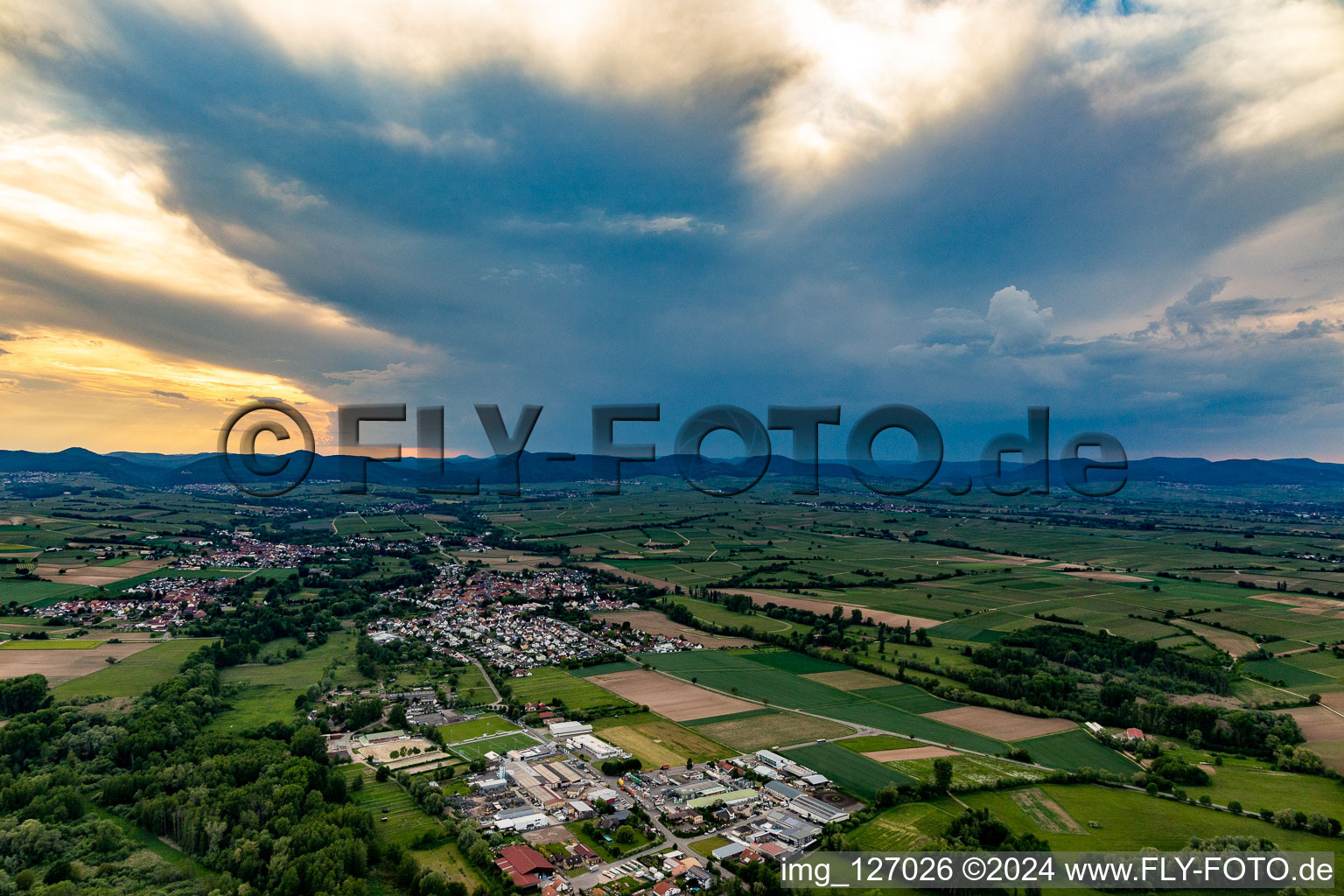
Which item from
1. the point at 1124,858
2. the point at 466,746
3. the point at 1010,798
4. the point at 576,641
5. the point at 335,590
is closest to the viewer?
the point at 1124,858

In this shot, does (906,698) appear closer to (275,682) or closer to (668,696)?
(668,696)

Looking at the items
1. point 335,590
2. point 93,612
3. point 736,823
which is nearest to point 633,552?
point 335,590

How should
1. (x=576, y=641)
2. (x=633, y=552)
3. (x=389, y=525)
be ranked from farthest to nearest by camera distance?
(x=389, y=525), (x=633, y=552), (x=576, y=641)

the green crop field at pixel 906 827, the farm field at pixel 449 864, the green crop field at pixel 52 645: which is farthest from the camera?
the green crop field at pixel 52 645

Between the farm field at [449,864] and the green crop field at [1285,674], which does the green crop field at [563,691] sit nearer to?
the farm field at [449,864]

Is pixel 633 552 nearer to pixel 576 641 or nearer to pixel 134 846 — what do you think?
pixel 576 641

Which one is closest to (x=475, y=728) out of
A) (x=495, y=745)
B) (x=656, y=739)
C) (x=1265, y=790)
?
(x=495, y=745)

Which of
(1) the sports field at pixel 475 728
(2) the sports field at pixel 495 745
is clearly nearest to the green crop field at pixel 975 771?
(2) the sports field at pixel 495 745
